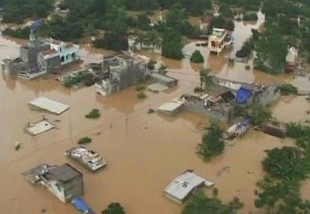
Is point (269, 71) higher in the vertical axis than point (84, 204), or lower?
higher

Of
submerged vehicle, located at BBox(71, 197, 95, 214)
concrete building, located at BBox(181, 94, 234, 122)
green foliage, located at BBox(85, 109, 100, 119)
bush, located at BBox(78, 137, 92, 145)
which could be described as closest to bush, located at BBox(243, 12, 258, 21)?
concrete building, located at BBox(181, 94, 234, 122)

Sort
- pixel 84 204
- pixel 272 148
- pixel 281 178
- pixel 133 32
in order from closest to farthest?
pixel 84 204, pixel 281 178, pixel 272 148, pixel 133 32

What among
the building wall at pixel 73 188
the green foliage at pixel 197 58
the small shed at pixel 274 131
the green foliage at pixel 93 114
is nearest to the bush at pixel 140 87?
the green foliage at pixel 93 114

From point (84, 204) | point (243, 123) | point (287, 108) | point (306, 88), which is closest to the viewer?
point (84, 204)

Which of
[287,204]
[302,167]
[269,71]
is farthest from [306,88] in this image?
[287,204]

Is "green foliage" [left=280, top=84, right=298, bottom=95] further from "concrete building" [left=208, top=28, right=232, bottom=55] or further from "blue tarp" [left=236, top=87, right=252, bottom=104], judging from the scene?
"concrete building" [left=208, top=28, right=232, bottom=55]

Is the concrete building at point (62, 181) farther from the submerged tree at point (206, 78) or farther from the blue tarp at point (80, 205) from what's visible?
the submerged tree at point (206, 78)

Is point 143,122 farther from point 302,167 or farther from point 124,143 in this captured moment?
point 302,167
